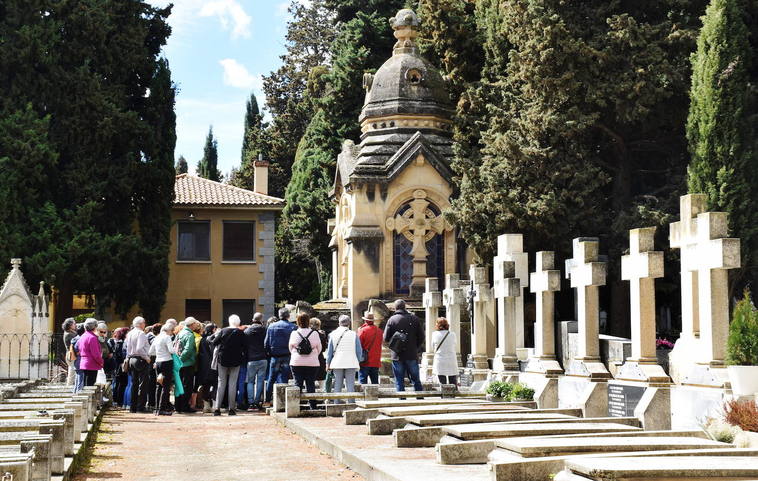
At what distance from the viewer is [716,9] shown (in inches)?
1054

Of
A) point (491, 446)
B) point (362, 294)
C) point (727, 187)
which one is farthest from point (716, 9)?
point (491, 446)

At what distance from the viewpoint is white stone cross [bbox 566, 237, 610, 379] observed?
16.5m

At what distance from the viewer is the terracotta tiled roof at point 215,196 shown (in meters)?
41.1

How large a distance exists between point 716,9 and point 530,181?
6299mm

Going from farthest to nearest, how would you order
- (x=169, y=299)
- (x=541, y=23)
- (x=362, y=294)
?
(x=169, y=299)
(x=362, y=294)
(x=541, y=23)

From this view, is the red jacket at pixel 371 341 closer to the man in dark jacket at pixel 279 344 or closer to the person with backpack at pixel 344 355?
the person with backpack at pixel 344 355

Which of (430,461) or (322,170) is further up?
(322,170)

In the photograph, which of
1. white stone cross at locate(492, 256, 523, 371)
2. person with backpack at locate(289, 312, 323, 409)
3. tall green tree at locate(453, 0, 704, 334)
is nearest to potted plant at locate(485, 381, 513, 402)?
white stone cross at locate(492, 256, 523, 371)

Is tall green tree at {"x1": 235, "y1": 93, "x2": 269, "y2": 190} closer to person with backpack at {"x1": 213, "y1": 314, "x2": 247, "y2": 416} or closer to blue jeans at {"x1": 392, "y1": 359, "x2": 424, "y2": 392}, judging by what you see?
person with backpack at {"x1": 213, "y1": 314, "x2": 247, "y2": 416}

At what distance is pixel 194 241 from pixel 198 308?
2.56 meters

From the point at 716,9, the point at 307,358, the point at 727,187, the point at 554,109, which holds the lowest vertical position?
the point at 307,358

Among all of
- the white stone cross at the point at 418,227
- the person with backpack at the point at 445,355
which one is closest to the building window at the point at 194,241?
the white stone cross at the point at 418,227

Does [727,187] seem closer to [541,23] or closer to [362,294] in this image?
[541,23]

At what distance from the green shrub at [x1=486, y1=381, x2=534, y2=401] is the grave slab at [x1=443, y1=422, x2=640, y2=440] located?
A: 5561mm
